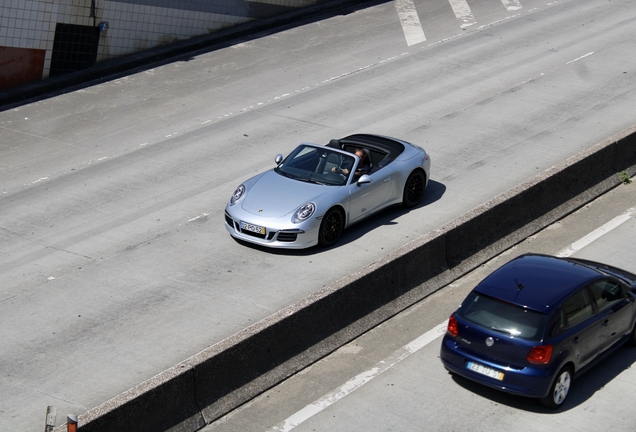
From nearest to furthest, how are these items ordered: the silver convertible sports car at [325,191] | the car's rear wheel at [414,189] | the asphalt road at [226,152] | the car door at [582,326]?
the car door at [582,326] < the asphalt road at [226,152] < the silver convertible sports car at [325,191] < the car's rear wheel at [414,189]

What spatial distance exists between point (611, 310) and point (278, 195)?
517cm

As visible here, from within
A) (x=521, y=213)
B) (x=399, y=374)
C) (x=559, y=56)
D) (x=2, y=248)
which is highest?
(x=559, y=56)

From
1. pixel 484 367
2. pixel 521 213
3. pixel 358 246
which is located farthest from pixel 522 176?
pixel 484 367

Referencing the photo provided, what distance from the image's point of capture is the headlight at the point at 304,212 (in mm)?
12883

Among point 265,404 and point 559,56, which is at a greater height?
point 559,56

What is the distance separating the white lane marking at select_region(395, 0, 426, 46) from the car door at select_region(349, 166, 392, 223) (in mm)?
11449

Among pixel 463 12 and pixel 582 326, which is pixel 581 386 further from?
pixel 463 12

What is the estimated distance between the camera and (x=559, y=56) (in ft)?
76.3

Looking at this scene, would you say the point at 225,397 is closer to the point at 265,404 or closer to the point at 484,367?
the point at 265,404

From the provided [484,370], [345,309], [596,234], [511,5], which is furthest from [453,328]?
[511,5]

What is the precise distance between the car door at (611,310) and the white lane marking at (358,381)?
1.97 m

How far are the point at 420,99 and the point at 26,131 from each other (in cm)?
857

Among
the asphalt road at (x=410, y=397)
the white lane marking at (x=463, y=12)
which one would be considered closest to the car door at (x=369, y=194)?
the asphalt road at (x=410, y=397)

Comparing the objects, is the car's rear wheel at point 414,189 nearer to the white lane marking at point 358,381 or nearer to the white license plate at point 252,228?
the white license plate at point 252,228
